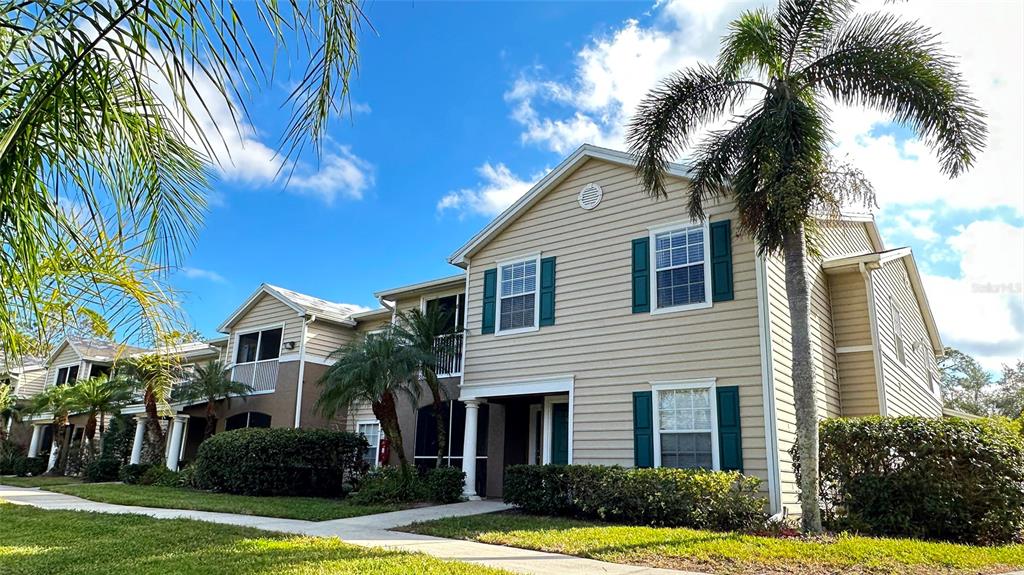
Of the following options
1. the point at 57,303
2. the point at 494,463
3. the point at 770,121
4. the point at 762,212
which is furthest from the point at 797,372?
the point at 57,303

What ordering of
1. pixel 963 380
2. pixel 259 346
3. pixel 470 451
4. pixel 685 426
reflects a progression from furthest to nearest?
pixel 963 380, pixel 259 346, pixel 470 451, pixel 685 426

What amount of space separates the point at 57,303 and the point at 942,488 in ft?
34.4

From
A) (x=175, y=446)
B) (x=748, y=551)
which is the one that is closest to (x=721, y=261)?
(x=748, y=551)

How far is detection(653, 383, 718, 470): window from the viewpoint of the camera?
457 inches

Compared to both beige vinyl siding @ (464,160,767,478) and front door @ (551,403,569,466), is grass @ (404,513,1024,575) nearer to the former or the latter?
beige vinyl siding @ (464,160,767,478)

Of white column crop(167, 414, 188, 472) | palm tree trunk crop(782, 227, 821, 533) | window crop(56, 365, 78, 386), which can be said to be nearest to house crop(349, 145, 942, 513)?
palm tree trunk crop(782, 227, 821, 533)

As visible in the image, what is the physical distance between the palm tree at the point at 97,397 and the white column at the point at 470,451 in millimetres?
14739

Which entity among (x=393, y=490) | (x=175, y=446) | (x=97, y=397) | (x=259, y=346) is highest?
(x=259, y=346)

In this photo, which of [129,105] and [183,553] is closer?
[129,105]

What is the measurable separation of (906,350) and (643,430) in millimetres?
8805

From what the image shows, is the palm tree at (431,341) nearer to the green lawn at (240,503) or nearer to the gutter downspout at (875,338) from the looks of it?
the green lawn at (240,503)

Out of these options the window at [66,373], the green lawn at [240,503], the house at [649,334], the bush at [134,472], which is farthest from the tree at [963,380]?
the window at [66,373]

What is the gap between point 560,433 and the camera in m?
14.5

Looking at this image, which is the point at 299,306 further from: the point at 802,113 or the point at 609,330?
the point at 802,113
